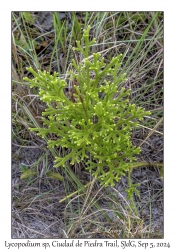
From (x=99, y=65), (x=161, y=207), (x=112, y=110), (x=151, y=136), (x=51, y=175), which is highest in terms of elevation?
(x=99, y=65)

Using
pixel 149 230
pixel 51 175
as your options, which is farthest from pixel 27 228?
pixel 149 230

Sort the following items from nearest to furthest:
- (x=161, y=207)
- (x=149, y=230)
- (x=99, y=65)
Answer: (x=99, y=65) < (x=149, y=230) < (x=161, y=207)

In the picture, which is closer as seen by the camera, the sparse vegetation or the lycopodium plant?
the lycopodium plant

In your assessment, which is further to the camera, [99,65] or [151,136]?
[151,136]

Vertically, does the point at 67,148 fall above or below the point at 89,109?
below

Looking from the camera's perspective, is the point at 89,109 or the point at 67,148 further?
the point at 67,148

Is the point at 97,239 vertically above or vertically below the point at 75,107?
below

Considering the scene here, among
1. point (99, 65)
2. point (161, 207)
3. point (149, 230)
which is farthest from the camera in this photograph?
point (161, 207)

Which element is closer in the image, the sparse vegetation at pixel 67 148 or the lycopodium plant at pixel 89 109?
the lycopodium plant at pixel 89 109
